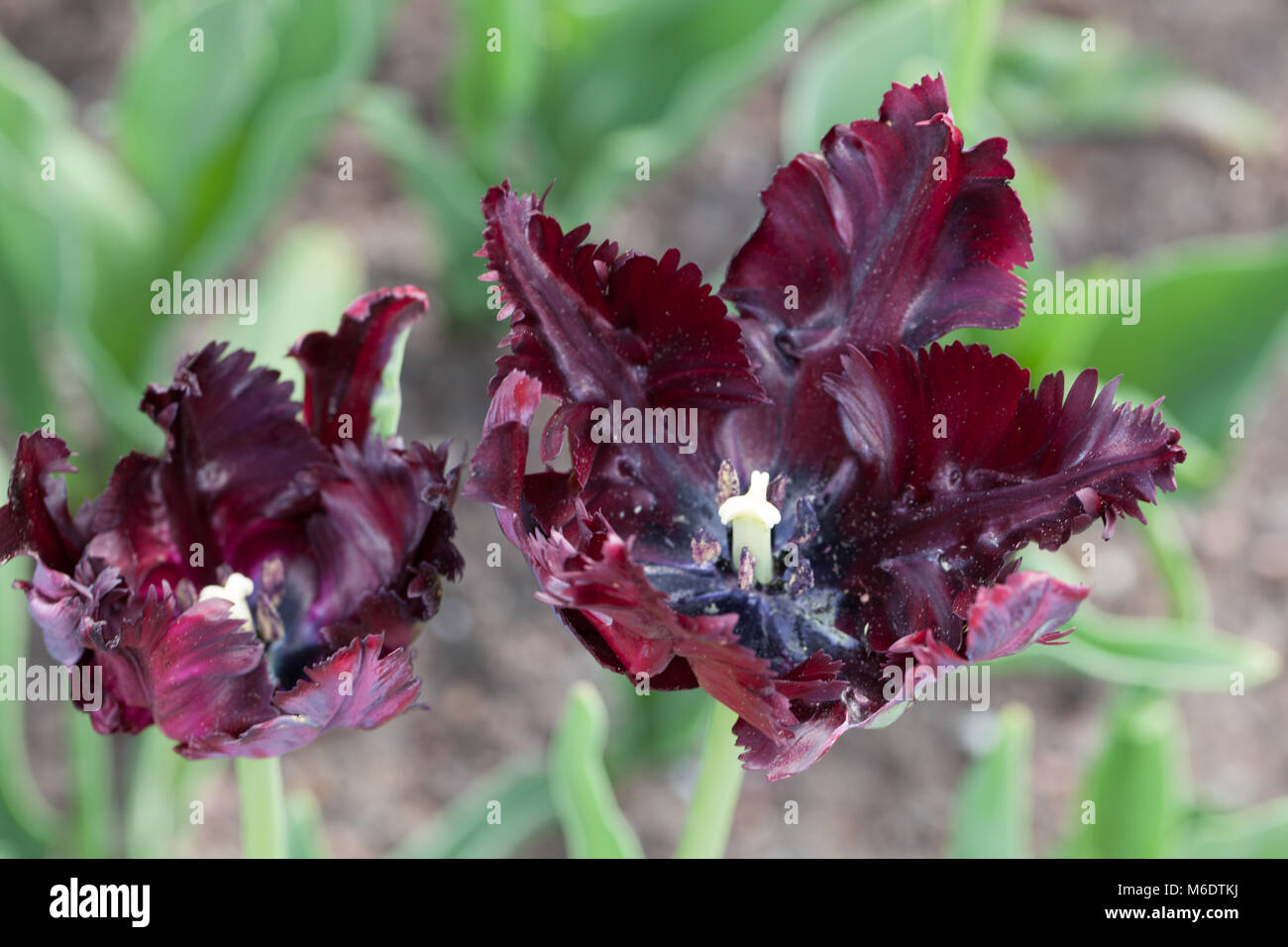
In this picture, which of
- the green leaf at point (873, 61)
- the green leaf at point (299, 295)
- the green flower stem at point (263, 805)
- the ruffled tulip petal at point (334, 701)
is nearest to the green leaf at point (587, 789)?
the green flower stem at point (263, 805)

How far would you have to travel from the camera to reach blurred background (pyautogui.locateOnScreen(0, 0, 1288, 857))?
1.74 m

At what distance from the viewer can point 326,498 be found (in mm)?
946

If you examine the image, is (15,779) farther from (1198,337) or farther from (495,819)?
(1198,337)

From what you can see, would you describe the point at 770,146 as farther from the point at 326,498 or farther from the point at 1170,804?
the point at 326,498

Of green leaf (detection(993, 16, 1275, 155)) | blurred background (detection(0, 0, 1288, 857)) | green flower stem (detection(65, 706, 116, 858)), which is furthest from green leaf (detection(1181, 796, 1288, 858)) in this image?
green leaf (detection(993, 16, 1275, 155))

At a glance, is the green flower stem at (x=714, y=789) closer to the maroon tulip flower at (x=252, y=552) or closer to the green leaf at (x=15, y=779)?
the maroon tulip flower at (x=252, y=552)

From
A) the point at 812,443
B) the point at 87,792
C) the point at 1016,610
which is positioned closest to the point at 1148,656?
the point at 812,443

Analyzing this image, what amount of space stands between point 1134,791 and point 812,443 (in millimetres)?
752

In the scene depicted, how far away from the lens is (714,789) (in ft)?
3.21

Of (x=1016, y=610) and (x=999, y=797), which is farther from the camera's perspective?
(x=999, y=797)

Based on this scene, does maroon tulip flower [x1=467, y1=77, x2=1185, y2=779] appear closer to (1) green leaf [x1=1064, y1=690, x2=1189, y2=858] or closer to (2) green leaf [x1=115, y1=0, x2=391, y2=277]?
(1) green leaf [x1=1064, y1=690, x2=1189, y2=858]

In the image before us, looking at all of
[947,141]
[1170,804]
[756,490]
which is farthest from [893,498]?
[1170,804]

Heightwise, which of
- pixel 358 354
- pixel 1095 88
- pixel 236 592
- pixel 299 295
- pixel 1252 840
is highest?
pixel 1095 88

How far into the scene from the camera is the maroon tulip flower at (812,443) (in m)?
0.78
